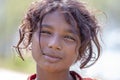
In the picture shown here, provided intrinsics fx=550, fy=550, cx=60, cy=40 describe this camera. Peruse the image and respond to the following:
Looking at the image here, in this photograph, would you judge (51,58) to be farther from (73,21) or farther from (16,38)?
(16,38)

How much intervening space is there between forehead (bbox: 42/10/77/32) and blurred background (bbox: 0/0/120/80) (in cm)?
194

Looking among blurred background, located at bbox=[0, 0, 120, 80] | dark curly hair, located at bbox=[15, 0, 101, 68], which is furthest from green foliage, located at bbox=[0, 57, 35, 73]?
dark curly hair, located at bbox=[15, 0, 101, 68]

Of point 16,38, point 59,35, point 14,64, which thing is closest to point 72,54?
point 59,35

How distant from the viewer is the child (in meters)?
2.03

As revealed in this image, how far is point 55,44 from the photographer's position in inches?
78.9

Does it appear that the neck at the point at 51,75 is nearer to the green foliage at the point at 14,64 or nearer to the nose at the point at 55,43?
the nose at the point at 55,43

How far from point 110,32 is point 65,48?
4464 mm

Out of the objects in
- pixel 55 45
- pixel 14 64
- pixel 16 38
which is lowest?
pixel 14 64

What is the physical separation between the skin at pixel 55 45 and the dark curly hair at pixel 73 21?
3cm

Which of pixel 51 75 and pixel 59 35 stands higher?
pixel 59 35

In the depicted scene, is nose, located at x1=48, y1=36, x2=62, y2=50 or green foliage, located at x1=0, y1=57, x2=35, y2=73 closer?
nose, located at x1=48, y1=36, x2=62, y2=50

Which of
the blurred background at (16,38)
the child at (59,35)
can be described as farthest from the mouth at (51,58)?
the blurred background at (16,38)

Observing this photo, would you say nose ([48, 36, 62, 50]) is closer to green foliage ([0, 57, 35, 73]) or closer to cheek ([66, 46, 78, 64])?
cheek ([66, 46, 78, 64])

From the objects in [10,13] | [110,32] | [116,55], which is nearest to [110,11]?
[110,32]
